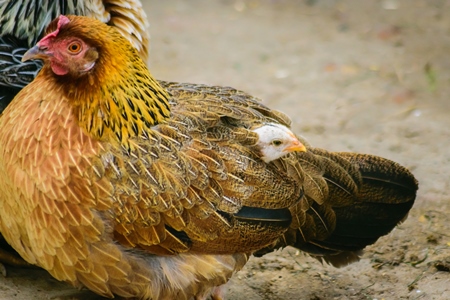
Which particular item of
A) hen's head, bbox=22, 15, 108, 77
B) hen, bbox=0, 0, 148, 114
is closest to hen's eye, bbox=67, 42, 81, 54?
hen's head, bbox=22, 15, 108, 77

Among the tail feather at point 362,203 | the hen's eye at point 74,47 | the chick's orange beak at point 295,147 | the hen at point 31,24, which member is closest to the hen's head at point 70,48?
the hen's eye at point 74,47

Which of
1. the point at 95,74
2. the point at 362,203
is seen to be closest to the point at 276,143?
the point at 362,203

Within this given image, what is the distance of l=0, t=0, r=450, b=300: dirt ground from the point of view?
3.94 meters

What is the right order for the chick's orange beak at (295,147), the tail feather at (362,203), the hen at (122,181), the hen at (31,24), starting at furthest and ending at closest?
the hen at (31,24) → the tail feather at (362,203) → the chick's orange beak at (295,147) → the hen at (122,181)

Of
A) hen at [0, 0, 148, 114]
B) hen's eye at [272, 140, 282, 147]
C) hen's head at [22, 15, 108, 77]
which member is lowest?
hen's head at [22, 15, 108, 77]

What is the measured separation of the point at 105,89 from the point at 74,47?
215 mm

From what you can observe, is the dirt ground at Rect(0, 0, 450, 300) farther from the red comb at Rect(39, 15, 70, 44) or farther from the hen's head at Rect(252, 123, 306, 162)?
the red comb at Rect(39, 15, 70, 44)

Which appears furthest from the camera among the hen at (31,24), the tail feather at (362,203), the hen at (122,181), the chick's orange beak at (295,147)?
the hen at (31,24)

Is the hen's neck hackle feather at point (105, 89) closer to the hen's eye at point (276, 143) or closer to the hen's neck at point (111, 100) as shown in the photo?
the hen's neck at point (111, 100)

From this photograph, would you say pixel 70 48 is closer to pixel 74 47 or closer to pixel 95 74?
pixel 74 47

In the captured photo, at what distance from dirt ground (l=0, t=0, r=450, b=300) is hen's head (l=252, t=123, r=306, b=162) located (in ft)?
2.73

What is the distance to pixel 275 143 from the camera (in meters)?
3.42

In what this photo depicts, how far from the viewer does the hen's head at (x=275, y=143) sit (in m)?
3.38

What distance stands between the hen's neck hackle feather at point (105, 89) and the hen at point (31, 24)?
735 mm
